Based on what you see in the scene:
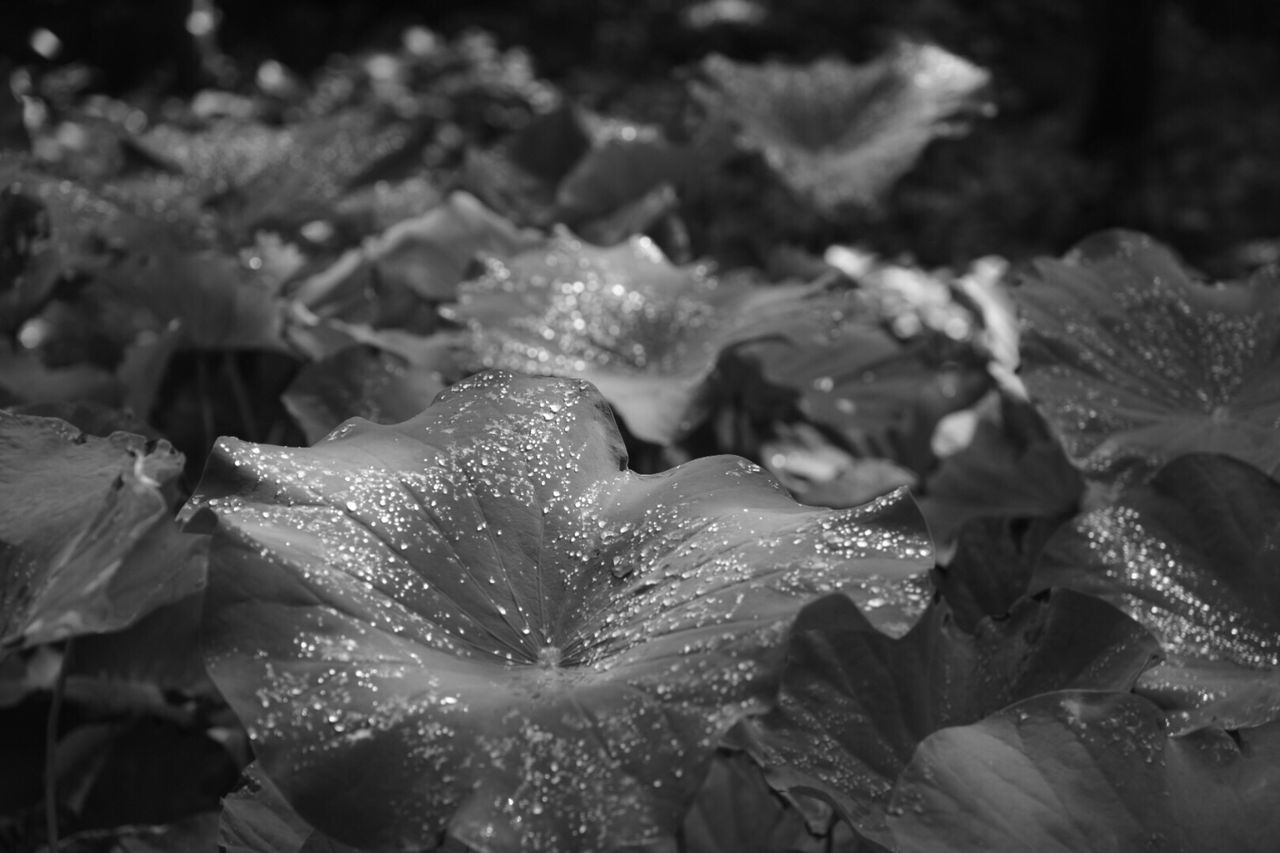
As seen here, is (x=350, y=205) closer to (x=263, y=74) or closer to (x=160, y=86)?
(x=263, y=74)

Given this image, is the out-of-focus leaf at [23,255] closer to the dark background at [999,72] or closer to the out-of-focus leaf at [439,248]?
the out-of-focus leaf at [439,248]

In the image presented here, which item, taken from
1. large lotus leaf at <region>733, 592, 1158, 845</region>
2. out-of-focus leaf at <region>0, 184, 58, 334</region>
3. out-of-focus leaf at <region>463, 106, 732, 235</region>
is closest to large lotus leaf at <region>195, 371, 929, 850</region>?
large lotus leaf at <region>733, 592, 1158, 845</region>

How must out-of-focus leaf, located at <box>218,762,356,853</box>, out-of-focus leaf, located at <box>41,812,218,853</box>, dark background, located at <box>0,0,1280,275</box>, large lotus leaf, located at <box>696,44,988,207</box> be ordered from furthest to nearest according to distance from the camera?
dark background, located at <box>0,0,1280,275</box> < large lotus leaf, located at <box>696,44,988,207</box> < out-of-focus leaf, located at <box>41,812,218,853</box> < out-of-focus leaf, located at <box>218,762,356,853</box>

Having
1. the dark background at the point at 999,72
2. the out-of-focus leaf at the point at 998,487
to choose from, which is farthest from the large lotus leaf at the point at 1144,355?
the dark background at the point at 999,72

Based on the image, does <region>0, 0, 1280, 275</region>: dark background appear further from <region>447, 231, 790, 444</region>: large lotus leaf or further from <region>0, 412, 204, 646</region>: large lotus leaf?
<region>0, 412, 204, 646</region>: large lotus leaf

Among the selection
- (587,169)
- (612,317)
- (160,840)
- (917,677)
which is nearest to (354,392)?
(612,317)

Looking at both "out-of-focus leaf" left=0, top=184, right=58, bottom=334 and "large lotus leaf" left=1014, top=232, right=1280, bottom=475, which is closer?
"large lotus leaf" left=1014, top=232, right=1280, bottom=475

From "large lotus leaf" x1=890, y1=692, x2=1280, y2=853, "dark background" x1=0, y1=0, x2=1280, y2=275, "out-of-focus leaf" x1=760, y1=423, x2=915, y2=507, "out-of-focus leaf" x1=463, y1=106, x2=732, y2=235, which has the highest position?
"large lotus leaf" x1=890, y1=692, x2=1280, y2=853
